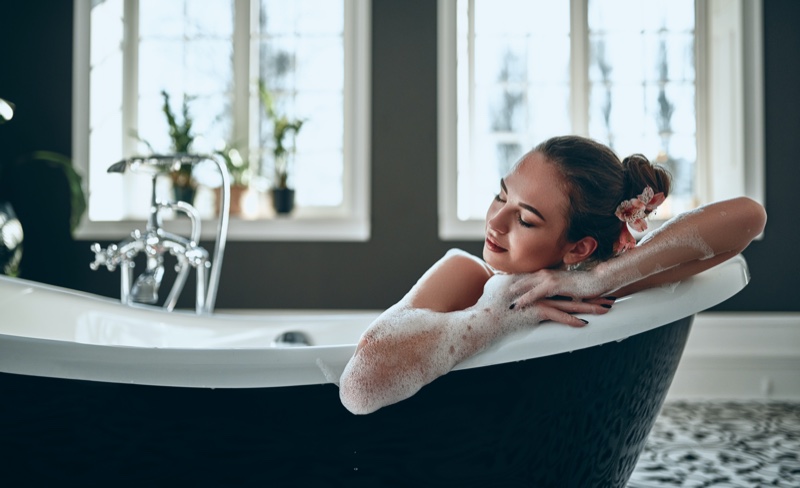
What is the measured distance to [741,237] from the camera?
1072 mm

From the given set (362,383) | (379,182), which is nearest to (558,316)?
(362,383)

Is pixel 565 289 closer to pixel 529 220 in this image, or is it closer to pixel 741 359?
pixel 529 220

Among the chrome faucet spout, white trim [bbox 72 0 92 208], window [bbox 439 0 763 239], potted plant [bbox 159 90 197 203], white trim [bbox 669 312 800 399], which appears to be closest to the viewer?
the chrome faucet spout

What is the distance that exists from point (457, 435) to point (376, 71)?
2.53m

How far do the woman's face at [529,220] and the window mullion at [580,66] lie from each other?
2501mm

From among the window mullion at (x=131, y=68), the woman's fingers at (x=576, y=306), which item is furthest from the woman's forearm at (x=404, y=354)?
the window mullion at (x=131, y=68)

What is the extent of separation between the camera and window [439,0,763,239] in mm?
3508

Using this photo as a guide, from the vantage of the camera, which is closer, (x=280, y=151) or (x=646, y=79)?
(x=280, y=151)

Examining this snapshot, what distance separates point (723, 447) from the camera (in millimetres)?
2344

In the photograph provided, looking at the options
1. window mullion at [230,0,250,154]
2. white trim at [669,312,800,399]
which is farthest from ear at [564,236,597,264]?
window mullion at [230,0,250,154]

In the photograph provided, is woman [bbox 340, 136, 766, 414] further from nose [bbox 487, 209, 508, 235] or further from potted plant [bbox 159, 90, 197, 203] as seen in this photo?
potted plant [bbox 159, 90, 197, 203]

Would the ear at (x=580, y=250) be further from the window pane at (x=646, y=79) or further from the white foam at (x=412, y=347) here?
the window pane at (x=646, y=79)

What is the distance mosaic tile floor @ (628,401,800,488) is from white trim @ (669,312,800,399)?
11 cm

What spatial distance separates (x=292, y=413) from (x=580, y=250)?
1.66 ft
